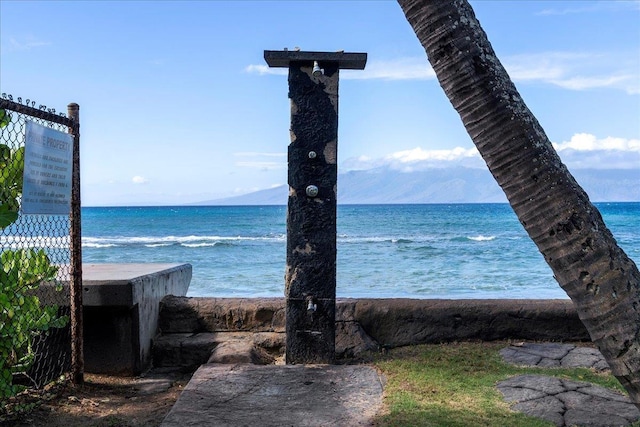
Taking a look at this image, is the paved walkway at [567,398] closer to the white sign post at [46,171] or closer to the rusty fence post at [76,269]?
the rusty fence post at [76,269]

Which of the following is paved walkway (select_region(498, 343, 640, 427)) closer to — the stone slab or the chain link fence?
the stone slab

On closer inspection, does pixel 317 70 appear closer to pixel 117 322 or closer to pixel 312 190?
pixel 312 190

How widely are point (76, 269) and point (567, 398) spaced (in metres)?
3.58

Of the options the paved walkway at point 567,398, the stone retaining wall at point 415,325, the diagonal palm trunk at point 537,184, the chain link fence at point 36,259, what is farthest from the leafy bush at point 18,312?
the paved walkway at point 567,398

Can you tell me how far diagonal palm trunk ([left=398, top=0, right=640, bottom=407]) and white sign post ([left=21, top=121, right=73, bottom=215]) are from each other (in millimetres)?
2786

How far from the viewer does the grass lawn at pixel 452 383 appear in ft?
11.7

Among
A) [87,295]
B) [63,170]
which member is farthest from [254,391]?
[63,170]

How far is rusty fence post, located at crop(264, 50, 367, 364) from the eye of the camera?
189 inches

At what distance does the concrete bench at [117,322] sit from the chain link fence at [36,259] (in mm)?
175

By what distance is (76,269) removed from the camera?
15.6 feet

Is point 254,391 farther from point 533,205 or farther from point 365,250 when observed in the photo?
point 365,250

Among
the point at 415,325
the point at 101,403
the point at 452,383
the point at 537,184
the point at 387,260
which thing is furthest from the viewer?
the point at 387,260

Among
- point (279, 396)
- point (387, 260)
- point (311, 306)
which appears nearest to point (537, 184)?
point (279, 396)

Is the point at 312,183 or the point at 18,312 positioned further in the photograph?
the point at 312,183
